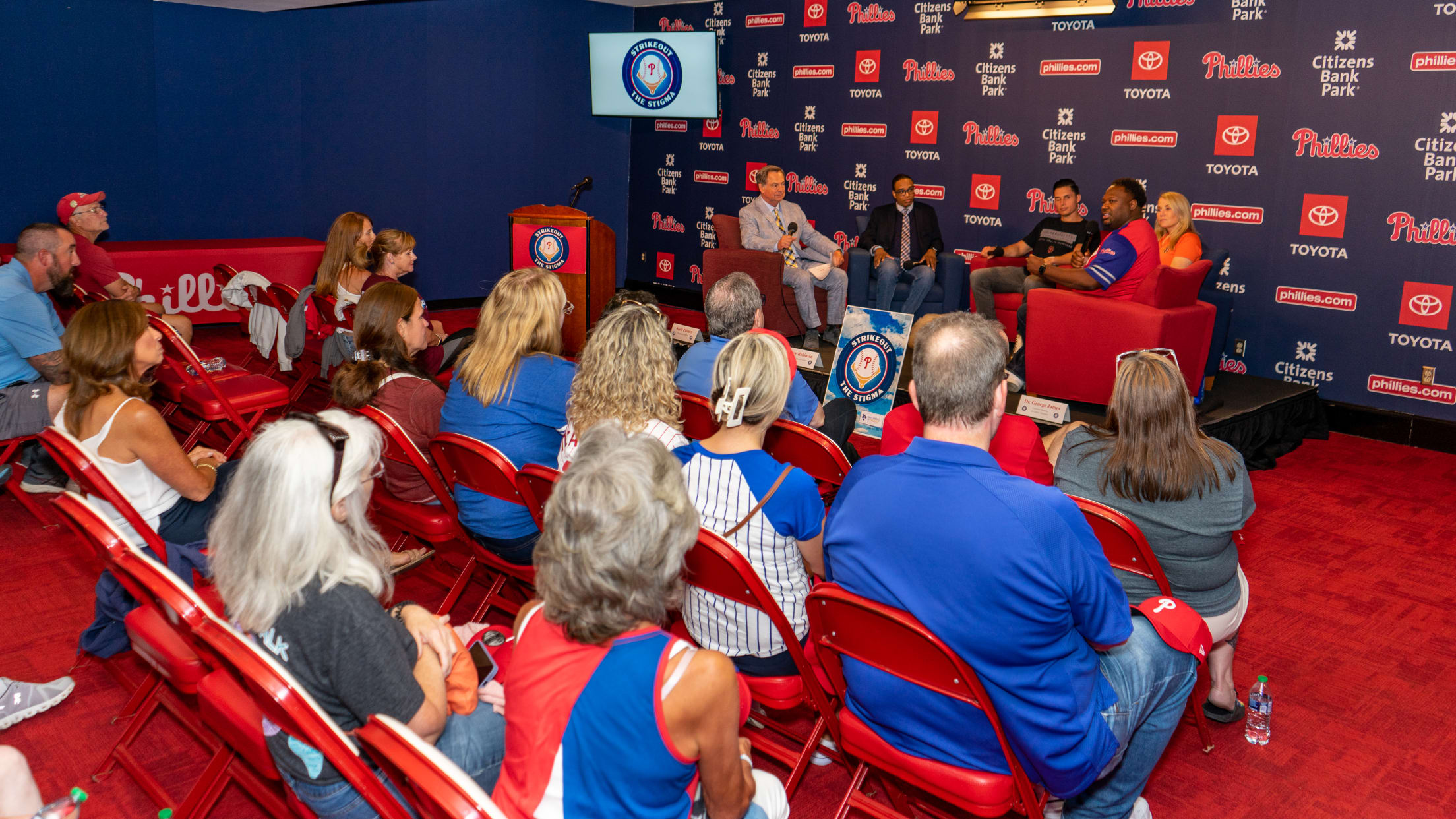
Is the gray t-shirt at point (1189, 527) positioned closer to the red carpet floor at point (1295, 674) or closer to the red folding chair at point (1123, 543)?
Result: the red folding chair at point (1123, 543)

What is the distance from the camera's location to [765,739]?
8.13ft

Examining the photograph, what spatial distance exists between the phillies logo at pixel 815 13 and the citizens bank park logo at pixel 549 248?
10.5 feet

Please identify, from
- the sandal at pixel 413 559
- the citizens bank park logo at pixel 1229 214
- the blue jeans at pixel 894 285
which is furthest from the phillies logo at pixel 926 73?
the sandal at pixel 413 559

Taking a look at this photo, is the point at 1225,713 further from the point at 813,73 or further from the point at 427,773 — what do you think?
the point at 813,73

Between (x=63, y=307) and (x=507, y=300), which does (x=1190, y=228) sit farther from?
(x=63, y=307)

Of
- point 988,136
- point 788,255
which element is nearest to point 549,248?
point 788,255

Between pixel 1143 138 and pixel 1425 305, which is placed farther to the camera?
pixel 1143 138

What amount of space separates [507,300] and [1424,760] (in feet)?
9.78

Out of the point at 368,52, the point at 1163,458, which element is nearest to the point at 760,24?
the point at 368,52

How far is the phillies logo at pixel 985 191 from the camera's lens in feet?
25.4

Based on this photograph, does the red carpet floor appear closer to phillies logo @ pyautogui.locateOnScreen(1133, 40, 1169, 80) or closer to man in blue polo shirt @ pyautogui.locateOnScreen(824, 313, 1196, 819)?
man in blue polo shirt @ pyautogui.locateOnScreen(824, 313, 1196, 819)

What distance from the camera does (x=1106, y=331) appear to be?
5.55 meters

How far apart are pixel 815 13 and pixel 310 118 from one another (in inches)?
177

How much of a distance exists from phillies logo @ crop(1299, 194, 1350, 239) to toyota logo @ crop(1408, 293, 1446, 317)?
1.81ft
